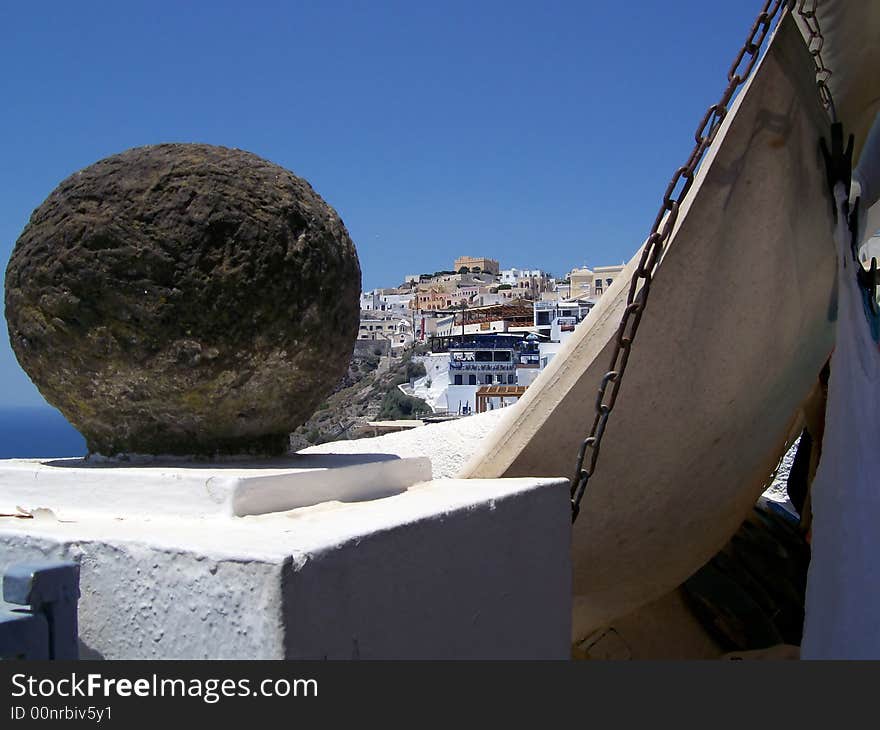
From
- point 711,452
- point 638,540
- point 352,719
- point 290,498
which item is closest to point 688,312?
point 711,452

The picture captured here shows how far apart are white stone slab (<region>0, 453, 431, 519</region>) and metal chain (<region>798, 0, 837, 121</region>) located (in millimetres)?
2902

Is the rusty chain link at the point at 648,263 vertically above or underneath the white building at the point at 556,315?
underneath

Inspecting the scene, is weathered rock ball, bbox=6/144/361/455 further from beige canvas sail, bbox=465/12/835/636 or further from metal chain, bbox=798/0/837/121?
metal chain, bbox=798/0/837/121

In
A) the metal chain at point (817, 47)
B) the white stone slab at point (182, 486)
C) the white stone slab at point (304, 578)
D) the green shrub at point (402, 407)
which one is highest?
the metal chain at point (817, 47)

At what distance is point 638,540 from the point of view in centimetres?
438

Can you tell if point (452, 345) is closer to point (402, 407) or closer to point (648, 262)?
point (402, 407)

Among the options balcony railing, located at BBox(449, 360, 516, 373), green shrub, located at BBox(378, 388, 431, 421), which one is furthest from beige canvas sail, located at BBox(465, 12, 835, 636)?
balcony railing, located at BBox(449, 360, 516, 373)

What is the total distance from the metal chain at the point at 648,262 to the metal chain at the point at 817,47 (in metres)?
0.63

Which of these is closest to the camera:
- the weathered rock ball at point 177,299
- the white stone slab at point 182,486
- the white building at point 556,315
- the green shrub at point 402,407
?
the white stone slab at point 182,486

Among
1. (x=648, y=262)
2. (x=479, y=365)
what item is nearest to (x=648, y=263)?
(x=648, y=262)

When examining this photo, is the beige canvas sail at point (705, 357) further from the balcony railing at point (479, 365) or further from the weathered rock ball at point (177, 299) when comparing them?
the balcony railing at point (479, 365)

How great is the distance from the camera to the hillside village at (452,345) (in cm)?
3741

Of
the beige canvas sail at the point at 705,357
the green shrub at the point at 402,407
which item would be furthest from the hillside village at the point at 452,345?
the beige canvas sail at the point at 705,357

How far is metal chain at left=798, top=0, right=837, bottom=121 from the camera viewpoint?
421cm
